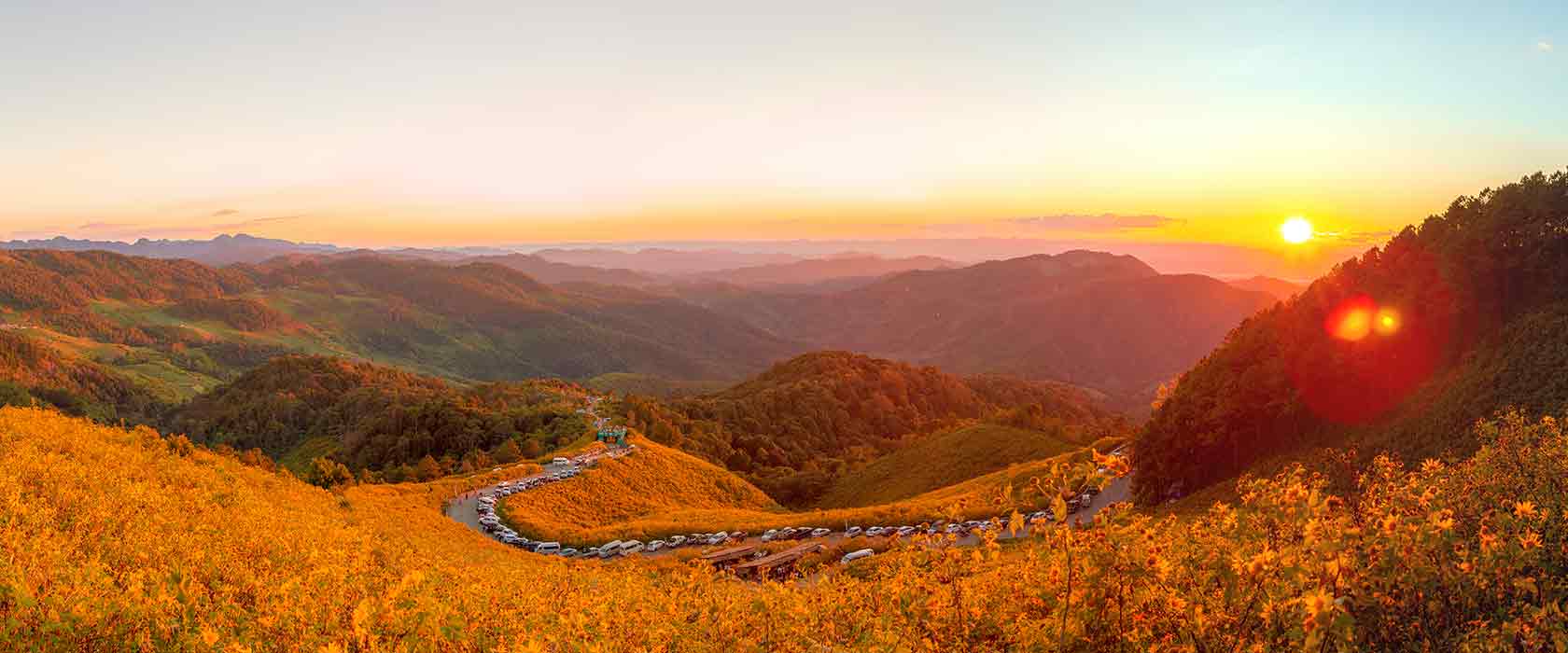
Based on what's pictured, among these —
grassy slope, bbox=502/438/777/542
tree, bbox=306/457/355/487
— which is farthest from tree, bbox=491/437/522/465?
tree, bbox=306/457/355/487

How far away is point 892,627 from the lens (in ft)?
33.2

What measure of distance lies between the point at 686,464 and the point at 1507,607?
86.9 m

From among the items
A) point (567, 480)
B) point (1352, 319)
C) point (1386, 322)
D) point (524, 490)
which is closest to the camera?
point (1386, 322)

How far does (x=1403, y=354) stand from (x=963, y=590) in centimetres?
5178

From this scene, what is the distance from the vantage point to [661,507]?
2904 inches

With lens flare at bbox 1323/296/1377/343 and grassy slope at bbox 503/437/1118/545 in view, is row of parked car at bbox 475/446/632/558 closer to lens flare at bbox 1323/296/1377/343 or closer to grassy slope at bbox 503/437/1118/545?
grassy slope at bbox 503/437/1118/545

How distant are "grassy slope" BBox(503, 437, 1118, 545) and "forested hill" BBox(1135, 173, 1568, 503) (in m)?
12.5

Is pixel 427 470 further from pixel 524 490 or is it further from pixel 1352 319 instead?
pixel 1352 319

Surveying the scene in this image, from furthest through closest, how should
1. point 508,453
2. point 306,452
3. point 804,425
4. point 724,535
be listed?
1. point 306,452
2. point 804,425
3. point 508,453
4. point 724,535

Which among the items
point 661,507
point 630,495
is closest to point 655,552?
point 661,507

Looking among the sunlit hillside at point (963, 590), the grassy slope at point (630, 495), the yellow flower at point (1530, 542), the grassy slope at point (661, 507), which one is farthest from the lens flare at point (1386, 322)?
the grassy slope at point (630, 495)

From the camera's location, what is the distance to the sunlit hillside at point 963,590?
7582mm

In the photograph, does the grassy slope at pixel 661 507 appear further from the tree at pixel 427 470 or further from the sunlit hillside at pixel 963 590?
the sunlit hillside at pixel 963 590

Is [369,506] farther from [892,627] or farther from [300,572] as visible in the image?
[892,627]
